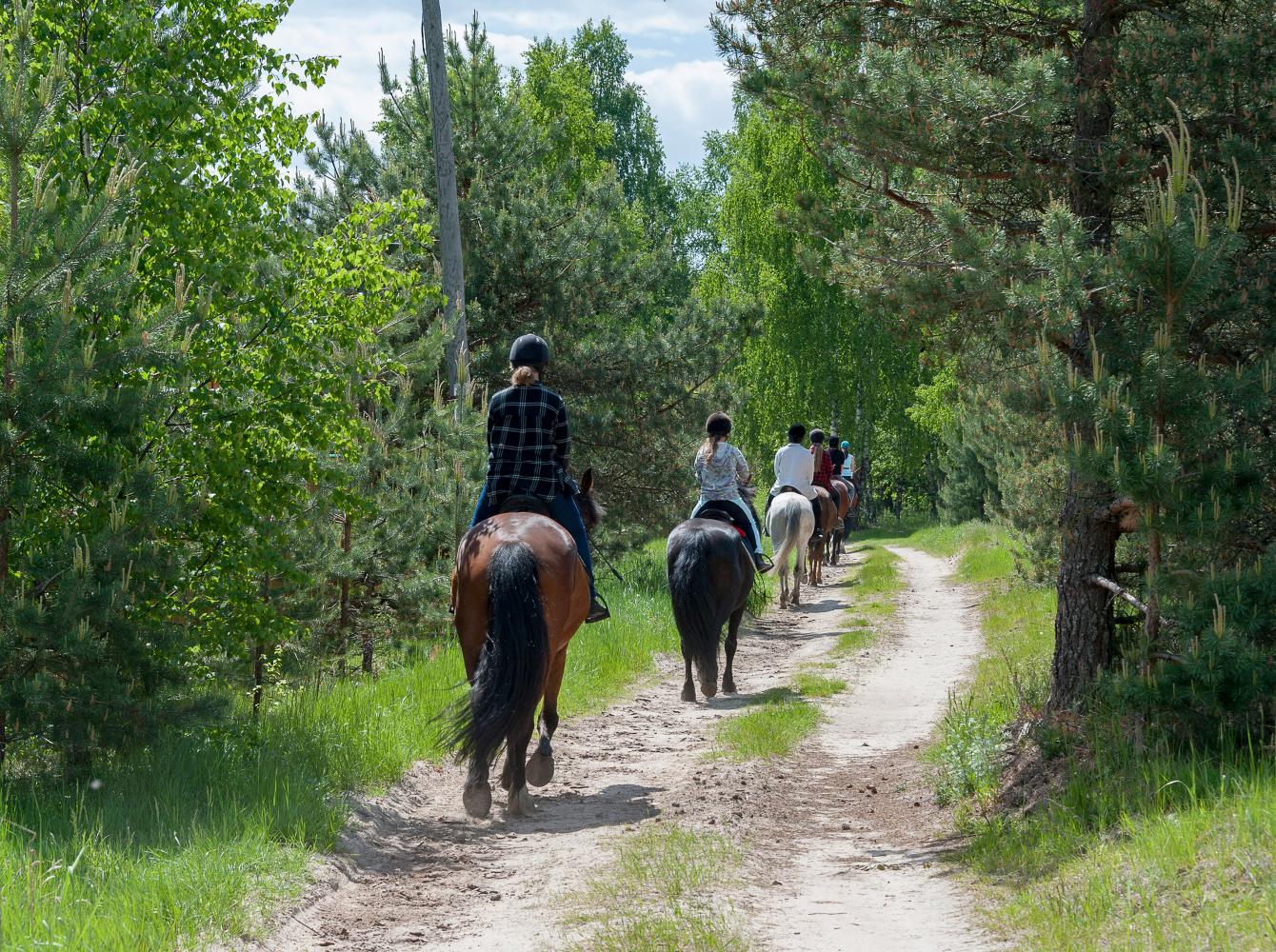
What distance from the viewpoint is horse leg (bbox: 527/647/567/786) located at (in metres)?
7.56

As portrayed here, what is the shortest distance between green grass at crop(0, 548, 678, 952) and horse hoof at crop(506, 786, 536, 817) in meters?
0.80

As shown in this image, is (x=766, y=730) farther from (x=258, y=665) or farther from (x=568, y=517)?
(x=258, y=665)

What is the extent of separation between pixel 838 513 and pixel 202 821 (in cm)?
2040

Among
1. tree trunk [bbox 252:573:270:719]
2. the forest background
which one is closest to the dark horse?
the forest background

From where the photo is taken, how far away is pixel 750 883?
18.0 ft

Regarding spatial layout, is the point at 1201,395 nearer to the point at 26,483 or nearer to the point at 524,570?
the point at 524,570

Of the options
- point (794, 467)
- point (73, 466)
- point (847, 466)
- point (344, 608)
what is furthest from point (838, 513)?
point (73, 466)

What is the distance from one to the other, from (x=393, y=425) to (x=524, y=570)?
3.81m

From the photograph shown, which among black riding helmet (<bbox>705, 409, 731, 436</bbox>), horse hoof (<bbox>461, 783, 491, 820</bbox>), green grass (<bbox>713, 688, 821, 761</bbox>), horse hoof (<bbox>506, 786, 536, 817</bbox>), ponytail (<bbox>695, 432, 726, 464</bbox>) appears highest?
black riding helmet (<bbox>705, 409, 731, 436</bbox>)

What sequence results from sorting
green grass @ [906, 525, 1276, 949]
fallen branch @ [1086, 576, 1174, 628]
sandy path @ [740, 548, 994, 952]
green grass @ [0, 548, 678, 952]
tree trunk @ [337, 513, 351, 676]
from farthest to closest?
1. tree trunk @ [337, 513, 351, 676]
2. fallen branch @ [1086, 576, 1174, 628]
3. sandy path @ [740, 548, 994, 952]
4. green grass @ [0, 548, 678, 952]
5. green grass @ [906, 525, 1276, 949]

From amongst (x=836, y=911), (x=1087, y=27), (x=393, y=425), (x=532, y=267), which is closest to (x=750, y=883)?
(x=836, y=911)

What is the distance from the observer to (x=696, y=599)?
1089cm

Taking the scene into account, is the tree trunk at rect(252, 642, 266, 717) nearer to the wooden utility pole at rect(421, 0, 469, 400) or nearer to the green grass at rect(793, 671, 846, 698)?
the wooden utility pole at rect(421, 0, 469, 400)

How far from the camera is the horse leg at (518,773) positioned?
6.88m
